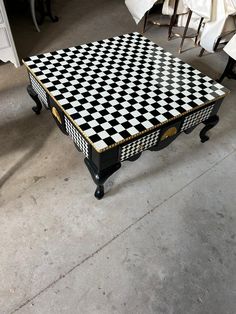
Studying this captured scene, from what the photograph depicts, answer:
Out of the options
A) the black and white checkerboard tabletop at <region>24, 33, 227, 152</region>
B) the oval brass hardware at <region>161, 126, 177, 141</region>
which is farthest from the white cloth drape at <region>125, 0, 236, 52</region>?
the oval brass hardware at <region>161, 126, 177, 141</region>

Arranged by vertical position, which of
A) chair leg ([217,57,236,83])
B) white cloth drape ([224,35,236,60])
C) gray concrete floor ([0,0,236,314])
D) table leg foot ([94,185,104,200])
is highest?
white cloth drape ([224,35,236,60])

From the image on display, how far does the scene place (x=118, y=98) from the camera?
1405 mm

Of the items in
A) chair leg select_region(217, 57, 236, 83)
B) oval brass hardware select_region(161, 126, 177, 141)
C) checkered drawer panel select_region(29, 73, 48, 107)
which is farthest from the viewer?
chair leg select_region(217, 57, 236, 83)

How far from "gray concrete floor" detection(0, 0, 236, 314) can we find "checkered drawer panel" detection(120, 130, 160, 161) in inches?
12.1

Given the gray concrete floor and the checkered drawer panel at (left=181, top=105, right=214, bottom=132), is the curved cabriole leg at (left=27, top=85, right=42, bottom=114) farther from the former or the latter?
the checkered drawer panel at (left=181, top=105, right=214, bottom=132)

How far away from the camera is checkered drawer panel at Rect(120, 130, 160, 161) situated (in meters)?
1.29

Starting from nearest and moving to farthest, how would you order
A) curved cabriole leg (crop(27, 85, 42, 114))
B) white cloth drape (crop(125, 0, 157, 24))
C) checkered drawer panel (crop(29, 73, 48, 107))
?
checkered drawer panel (crop(29, 73, 48, 107))
curved cabriole leg (crop(27, 85, 42, 114))
white cloth drape (crop(125, 0, 157, 24))

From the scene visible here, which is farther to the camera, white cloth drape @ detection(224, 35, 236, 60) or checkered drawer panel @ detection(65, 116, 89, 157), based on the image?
white cloth drape @ detection(224, 35, 236, 60)

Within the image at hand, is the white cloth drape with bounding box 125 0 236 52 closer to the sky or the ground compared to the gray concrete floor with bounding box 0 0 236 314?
closer to the sky

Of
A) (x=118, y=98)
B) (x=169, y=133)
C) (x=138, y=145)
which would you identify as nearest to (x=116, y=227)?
(x=138, y=145)

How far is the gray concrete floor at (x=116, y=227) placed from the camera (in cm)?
117

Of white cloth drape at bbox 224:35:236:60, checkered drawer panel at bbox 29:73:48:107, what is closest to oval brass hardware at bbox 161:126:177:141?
checkered drawer panel at bbox 29:73:48:107

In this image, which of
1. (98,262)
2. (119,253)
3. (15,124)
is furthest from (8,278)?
(15,124)

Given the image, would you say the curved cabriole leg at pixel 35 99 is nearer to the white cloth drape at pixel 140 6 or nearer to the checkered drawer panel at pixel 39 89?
the checkered drawer panel at pixel 39 89
